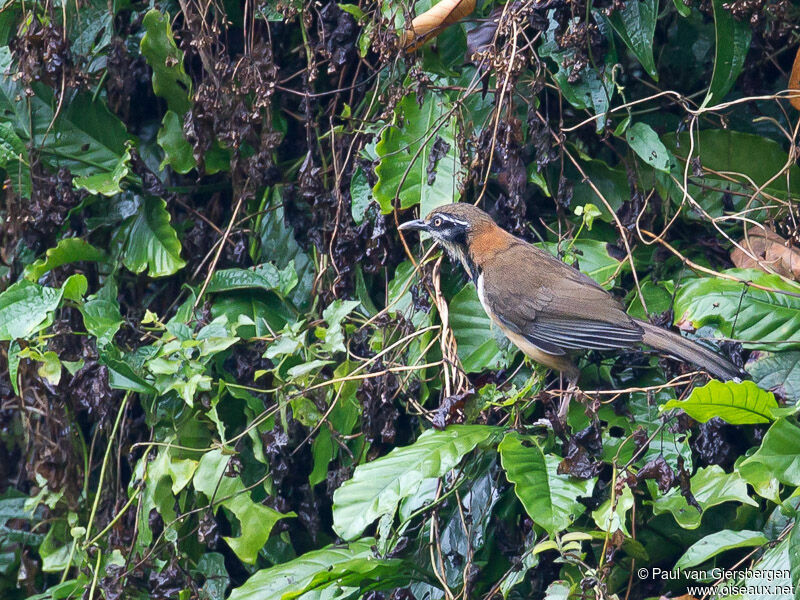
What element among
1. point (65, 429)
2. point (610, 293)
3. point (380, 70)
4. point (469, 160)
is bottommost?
point (65, 429)

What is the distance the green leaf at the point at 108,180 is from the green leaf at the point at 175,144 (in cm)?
17

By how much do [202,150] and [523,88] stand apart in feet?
5.24

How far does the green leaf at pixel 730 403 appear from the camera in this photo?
2982mm

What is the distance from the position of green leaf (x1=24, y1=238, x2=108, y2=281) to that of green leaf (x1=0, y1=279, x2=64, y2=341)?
15cm

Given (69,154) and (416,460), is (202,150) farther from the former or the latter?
(416,460)

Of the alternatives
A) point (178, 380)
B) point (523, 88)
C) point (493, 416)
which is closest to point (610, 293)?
point (493, 416)

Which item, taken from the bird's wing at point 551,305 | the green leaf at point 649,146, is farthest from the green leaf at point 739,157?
the bird's wing at point 551,305

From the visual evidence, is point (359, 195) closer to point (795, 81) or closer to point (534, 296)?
point (534, 296)

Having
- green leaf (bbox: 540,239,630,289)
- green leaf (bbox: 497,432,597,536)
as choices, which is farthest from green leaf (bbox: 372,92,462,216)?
green leaf (bbox: 497,432,597,536)

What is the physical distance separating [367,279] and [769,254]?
1.85m

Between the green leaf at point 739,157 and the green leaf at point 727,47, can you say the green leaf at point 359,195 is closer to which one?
the green leaf at point 739,157

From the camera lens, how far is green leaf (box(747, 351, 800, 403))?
11.1ft

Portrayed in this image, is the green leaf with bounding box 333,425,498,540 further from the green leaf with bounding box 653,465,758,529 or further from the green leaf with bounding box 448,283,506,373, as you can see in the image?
the green leaf with bounding box 653,465,758,529

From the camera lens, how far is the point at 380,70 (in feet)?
13.7
